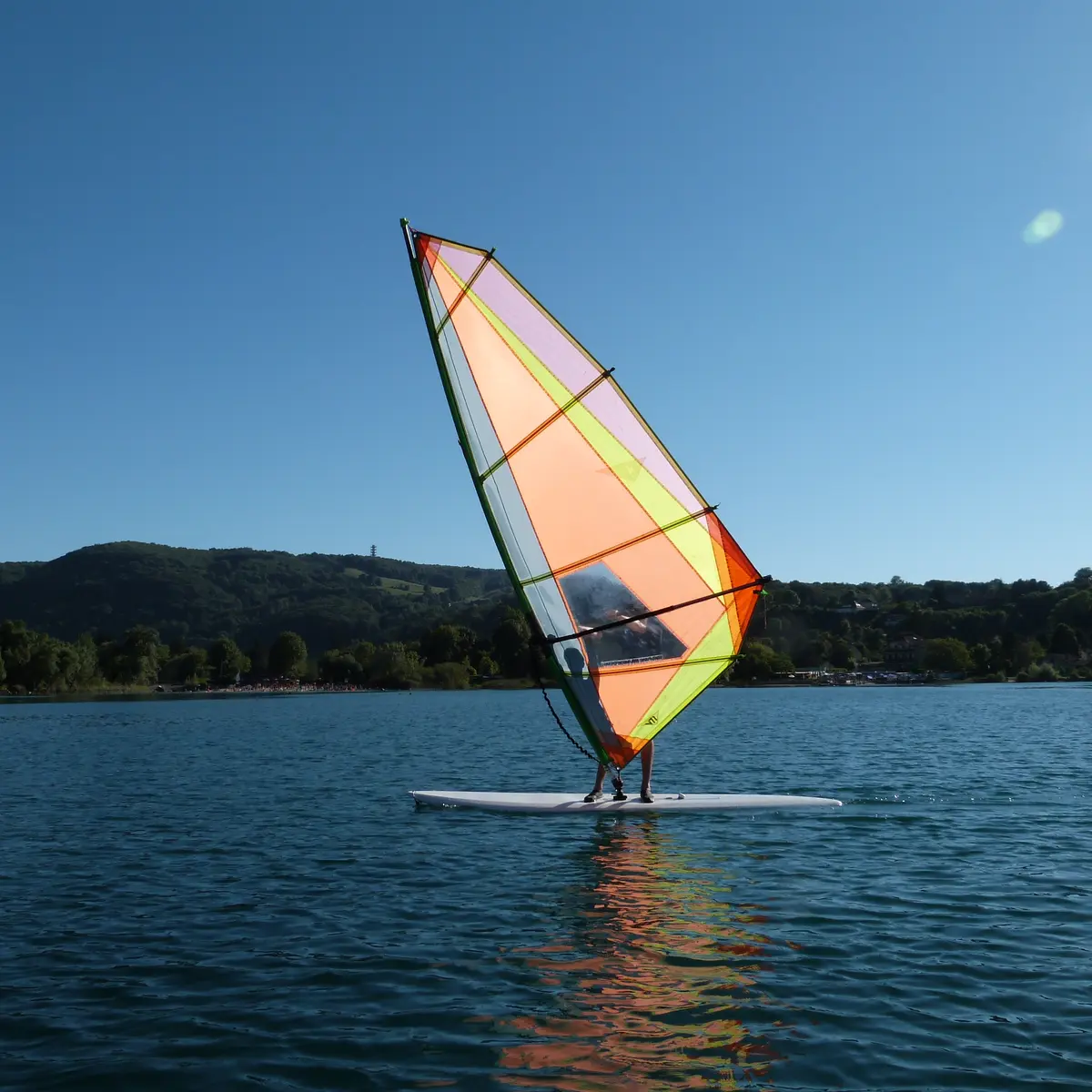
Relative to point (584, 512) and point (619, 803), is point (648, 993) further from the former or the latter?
point (619, 803)

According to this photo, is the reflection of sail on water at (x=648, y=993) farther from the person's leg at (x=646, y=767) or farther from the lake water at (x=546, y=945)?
the person's leg at (x=646, y=767)

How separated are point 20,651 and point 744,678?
118 m

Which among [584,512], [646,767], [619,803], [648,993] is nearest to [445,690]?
[646,767]

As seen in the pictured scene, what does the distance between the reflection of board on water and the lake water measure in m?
3.13

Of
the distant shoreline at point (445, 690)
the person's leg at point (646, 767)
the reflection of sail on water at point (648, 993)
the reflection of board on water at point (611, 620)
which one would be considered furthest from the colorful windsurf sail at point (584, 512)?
the distant shoreline at point (445, 690)

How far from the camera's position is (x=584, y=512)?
1752cm

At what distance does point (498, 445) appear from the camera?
1694 cm

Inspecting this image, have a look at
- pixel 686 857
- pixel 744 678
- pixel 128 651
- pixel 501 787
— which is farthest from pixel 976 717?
pixel 128 651

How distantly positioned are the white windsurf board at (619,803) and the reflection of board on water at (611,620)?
10.1ft

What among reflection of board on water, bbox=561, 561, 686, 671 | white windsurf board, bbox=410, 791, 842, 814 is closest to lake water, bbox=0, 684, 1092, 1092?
white windsurf board, bbox=410, 791, 842, 814

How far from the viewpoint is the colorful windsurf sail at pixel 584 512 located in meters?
16.7

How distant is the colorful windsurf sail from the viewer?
54.7 ft

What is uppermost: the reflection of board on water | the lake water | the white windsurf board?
the reflection of board on water

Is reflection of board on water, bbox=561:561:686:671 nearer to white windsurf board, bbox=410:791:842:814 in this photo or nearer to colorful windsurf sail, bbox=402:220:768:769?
colorful windsurf sail, bbox=402:220:768:769
